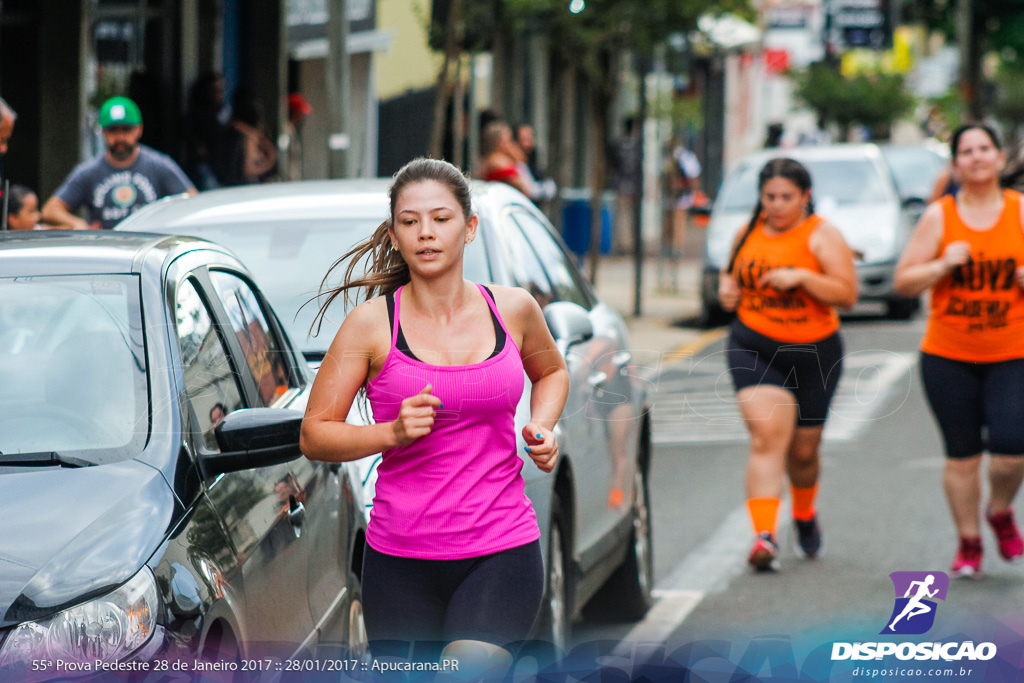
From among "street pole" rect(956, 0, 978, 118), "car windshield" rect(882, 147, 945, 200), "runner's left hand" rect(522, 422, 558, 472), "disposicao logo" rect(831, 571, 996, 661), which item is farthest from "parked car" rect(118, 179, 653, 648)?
"street pole" rect(956, 0, 978, 118)

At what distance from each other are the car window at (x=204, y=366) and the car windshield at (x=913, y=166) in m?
19.3

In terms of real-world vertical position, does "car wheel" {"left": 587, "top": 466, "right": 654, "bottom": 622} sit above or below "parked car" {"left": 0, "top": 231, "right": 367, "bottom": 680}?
below

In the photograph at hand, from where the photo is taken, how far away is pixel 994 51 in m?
48.2

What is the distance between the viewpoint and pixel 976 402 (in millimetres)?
6676

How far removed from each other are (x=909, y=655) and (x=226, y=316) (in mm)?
1931

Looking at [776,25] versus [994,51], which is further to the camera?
[994,51]

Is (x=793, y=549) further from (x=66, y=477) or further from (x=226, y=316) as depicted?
(x=66, y=477)

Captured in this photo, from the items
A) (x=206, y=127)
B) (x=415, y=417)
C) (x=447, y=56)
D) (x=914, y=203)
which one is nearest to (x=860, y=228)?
(x=914, y=203)

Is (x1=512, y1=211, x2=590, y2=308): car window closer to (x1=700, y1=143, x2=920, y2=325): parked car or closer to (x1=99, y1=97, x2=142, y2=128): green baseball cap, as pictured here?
(x1=99, y1=97, x2=142, y2=128): green baseball cap

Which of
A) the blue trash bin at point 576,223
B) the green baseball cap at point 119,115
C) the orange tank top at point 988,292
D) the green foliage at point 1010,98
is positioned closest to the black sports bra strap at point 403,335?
the orange tank top at point 988,292

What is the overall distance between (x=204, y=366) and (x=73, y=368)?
31 centimetres

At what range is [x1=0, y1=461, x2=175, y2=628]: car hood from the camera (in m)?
2.99

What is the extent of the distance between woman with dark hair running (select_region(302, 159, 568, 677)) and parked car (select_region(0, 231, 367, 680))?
34 centimetres

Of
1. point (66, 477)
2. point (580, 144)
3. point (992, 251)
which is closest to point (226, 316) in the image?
point (66, 477)
